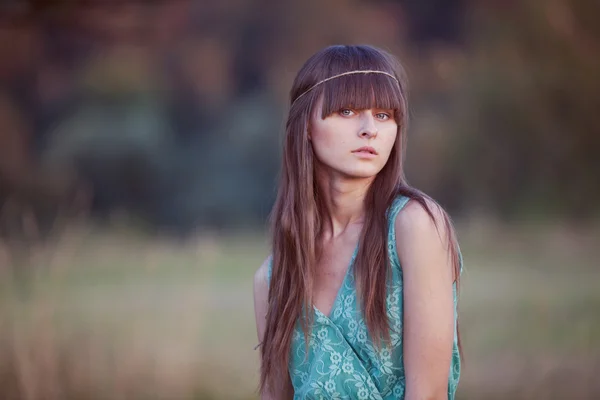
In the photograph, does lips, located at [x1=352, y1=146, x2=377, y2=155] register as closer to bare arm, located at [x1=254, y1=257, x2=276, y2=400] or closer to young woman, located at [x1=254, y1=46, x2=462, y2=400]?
young woman, located at [x1=254, y1=46, x2=462, y2=400]

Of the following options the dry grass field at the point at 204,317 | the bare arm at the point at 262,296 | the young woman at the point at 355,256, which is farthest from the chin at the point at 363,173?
the dry grass field at the point at 204,317

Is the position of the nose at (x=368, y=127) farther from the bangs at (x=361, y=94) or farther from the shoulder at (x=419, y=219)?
the shoulder at (x=419, y=219)

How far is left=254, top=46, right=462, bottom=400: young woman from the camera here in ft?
6.83

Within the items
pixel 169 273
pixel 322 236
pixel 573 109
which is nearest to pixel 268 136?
pixel 169 273

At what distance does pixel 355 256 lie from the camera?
2225 millimetres

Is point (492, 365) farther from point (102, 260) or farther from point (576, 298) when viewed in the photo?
point (102, 260)

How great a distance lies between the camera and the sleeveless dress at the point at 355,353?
2125 millimetres

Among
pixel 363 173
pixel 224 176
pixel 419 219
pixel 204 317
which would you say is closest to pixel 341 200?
pixel 363 173

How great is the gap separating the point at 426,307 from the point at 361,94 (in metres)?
0.53

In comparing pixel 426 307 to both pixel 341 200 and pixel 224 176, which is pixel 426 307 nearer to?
pixel 341 200

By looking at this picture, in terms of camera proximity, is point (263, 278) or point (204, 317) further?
point (204, 317)

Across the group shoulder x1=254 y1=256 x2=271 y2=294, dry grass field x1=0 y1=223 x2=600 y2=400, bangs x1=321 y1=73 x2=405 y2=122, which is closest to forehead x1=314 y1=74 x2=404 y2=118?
bangs x1=321 y1=73 x2=405 y2=122

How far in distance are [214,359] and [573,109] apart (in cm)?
221

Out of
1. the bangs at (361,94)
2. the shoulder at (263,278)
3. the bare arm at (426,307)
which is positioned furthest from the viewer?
the shoulder at (263,278)
